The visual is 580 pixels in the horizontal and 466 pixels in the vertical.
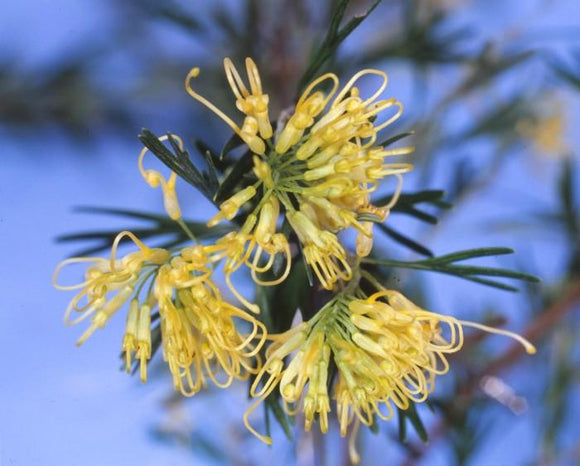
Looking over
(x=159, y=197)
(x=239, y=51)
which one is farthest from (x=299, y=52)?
(x=159, y=197)

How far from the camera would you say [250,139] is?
0.87 ft

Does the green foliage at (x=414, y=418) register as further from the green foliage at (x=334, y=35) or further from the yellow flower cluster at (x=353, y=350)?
the green foliage at (x=334, y=35)

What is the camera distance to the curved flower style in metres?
0.27

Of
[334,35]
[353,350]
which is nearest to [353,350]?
[353,350]

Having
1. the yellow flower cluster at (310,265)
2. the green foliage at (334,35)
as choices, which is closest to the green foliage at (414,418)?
the yellow flower cluster at (310,265)

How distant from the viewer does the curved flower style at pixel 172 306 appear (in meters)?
0.27

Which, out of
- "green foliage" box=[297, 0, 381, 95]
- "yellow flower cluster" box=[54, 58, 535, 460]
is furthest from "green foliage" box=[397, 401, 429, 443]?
"green foliage" box=[297, 0, 381, 95]

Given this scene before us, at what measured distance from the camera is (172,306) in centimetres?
28

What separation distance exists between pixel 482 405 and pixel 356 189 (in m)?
0.37

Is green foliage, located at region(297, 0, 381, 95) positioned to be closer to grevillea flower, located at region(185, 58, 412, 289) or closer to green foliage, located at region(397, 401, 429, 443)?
grevillea flower, located at region(185, 58, 412, 289)

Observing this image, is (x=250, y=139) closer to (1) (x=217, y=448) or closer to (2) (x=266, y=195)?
(2) (x=266, y=195)

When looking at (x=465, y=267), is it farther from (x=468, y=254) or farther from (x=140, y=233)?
(x=140, y=233)

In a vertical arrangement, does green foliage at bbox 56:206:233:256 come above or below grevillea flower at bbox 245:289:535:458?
above

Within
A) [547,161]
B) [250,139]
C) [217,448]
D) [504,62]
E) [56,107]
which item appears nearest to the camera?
[250,139]
